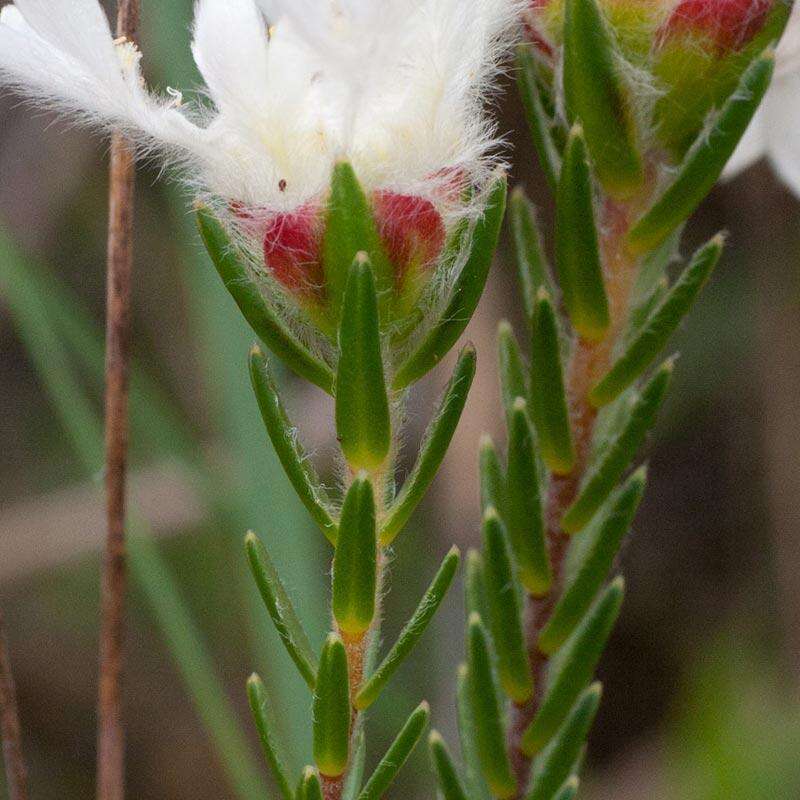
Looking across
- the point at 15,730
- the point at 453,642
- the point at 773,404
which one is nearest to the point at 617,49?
the point at 15,730

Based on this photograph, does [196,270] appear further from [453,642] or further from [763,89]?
[453,642]

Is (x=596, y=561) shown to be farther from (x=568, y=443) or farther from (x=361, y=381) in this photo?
(x=361, y=381)

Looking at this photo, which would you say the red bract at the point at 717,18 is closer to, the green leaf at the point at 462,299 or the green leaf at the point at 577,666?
the green leaf at the point at 462,299

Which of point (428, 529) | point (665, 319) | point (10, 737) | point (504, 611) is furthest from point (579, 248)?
point (428, 529)

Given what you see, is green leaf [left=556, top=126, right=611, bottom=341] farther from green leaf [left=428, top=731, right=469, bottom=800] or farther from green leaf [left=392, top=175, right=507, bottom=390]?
green leaf [left=428, top=731, right=469, bottom=800]

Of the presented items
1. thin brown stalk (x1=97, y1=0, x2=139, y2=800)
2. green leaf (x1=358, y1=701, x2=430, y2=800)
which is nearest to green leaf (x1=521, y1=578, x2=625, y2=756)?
green leaf (x1=358, y1=701, x2=430, y2=800)

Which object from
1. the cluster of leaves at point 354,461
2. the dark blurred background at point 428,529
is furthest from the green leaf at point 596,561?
the dark blurred background at point 428,529
